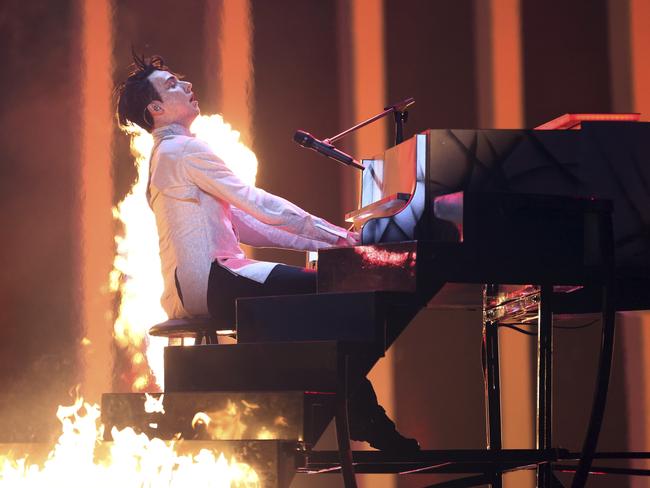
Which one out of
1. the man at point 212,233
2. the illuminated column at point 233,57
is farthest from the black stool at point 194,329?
the illuminated column at point 233,57

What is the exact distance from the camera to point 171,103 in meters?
2.94

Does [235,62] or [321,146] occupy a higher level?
[235,62]

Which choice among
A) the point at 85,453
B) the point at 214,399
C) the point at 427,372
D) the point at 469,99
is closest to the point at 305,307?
the point at 214,399

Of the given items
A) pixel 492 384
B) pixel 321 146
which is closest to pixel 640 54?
pixel 492 384

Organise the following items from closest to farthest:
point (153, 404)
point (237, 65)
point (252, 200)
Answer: point (153, 404) → point (252, 200) → point (237, 65)

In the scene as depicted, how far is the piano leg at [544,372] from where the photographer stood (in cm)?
252

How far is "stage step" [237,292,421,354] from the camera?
2.27m

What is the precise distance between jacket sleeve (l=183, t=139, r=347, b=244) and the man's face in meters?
0.19

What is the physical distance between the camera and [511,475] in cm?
432

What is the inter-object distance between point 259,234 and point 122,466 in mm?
958

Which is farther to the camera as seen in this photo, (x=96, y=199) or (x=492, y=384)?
(x=96, y=199)

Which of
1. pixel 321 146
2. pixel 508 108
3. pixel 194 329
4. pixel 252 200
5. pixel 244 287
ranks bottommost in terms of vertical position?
pixel 194 329

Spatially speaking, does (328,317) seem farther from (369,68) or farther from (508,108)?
(508,108)

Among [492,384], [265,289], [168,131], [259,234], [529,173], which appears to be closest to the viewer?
[529,173]
